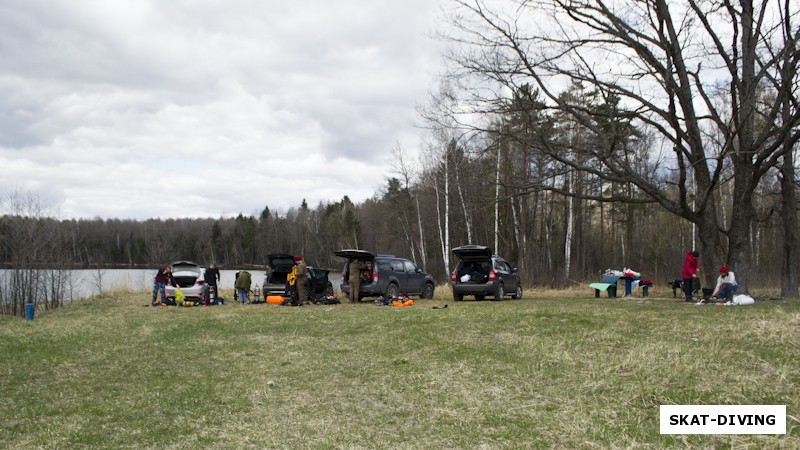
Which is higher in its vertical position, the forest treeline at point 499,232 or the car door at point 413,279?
the forest treeline at point 499,232

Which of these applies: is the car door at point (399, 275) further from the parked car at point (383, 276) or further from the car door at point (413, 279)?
the car door at point (413, 279)

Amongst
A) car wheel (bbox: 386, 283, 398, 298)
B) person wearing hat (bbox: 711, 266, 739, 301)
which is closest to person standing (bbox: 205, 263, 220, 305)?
car wheel (bbox: 386, 283, 398, 298)

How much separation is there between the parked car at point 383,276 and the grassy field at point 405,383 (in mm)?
8408

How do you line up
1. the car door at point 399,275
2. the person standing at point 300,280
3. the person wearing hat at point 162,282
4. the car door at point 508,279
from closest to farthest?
the person standing at point 300,280 → the person wearing hat at point 162,282 → the car door at point 399,275 → the car door at point 508,279

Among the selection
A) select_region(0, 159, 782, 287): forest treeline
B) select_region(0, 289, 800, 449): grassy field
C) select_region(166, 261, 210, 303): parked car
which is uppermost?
select_region(0, 159, 782, 287): forest treeline

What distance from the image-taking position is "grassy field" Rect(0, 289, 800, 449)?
5.21 meters

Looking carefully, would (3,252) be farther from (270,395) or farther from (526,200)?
(526,200)

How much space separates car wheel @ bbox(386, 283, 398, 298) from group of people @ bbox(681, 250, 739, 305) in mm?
9138

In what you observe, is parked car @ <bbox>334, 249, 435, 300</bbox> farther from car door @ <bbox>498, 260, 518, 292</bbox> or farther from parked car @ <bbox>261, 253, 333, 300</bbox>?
car door @ <bbox>498, 260, 518, 292</bbox>

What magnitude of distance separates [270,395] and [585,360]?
393cm

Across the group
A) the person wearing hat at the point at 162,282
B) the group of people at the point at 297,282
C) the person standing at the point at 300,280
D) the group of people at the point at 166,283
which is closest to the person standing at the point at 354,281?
the group of people at the point at 297,282

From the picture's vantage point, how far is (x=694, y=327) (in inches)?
388

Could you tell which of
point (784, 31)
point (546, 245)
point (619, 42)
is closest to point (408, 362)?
point (619, 42)

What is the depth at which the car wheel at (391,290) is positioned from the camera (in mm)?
20898
